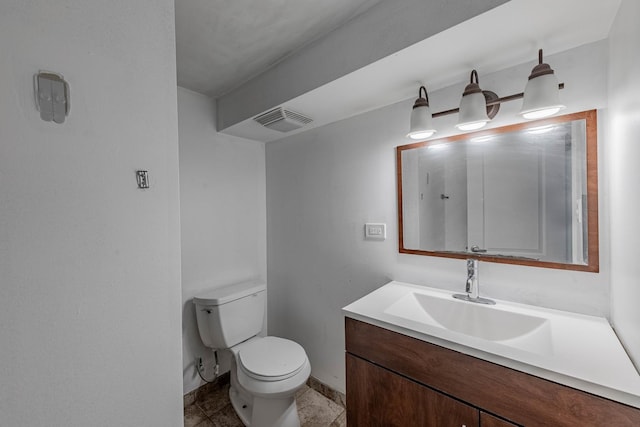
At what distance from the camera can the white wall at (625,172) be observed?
2.42ft

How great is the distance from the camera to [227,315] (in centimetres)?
180

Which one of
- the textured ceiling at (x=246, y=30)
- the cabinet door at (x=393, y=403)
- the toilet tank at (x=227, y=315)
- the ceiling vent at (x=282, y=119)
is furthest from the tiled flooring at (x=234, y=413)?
the textured ceiling at (x=246, y=30)

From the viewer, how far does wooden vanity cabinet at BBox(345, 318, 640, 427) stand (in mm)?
729

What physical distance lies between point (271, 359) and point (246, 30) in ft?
5.89

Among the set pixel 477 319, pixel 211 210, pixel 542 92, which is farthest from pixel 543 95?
pixel 211 210

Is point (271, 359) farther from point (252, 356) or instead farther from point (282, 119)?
point (282, 119)

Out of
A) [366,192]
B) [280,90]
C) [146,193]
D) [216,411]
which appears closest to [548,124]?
[366,192]

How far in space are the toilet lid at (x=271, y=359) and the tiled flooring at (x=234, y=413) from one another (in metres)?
0.46

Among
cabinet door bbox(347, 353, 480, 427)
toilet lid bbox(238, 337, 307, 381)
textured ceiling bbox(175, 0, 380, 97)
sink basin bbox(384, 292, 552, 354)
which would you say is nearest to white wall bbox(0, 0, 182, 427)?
textured ceiling bbox(175, 0, 380, 97)

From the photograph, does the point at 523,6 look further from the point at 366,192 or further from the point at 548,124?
the point at 366,192

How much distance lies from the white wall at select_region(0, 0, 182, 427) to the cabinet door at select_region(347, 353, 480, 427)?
28.2 inches

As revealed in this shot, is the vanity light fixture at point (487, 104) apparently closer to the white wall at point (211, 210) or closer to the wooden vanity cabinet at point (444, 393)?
the wooden vanity cabinet at point (444, 393)

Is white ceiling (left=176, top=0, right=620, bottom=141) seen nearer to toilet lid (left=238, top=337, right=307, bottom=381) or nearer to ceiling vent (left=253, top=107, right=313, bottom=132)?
ceiling vent (left=253, top=107, right=313, bottom=132)

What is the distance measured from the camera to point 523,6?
850 millimetres
